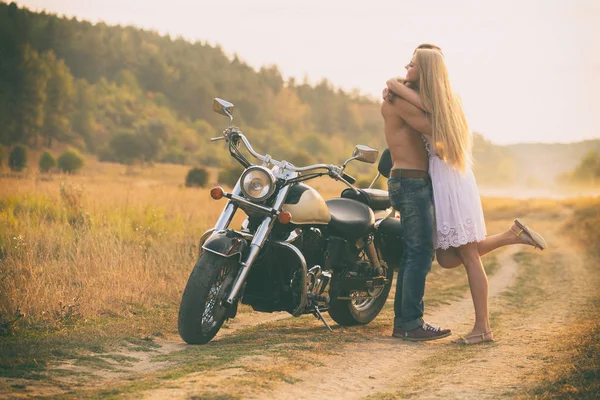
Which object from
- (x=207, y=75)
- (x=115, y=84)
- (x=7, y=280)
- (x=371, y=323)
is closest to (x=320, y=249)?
(x=371, y=323)

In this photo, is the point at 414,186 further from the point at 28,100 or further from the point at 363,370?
the point at 28,100

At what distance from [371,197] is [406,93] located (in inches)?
46.1

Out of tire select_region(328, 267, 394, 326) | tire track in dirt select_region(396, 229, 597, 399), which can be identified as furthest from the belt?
tire track in dirt select_region(396, 229, 597, 399)

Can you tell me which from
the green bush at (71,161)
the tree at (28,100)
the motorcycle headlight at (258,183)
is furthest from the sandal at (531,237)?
the tree at (28,100)

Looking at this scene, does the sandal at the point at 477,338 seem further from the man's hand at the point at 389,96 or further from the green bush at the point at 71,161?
the green bush at the point at 71,161

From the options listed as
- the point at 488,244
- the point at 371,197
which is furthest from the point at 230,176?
the point at 488,244

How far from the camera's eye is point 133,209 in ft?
49.5

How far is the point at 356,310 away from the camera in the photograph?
7.59 meters

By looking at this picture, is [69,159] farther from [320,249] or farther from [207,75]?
[207,75]

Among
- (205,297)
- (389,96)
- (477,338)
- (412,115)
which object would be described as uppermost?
(389,96)

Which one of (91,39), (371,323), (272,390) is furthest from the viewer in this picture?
(91,39)

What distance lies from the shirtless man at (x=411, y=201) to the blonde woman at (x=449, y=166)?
1.9 inches

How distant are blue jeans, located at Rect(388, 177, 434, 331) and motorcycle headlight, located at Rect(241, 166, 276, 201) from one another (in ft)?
4.11

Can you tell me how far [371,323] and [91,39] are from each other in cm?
7102
